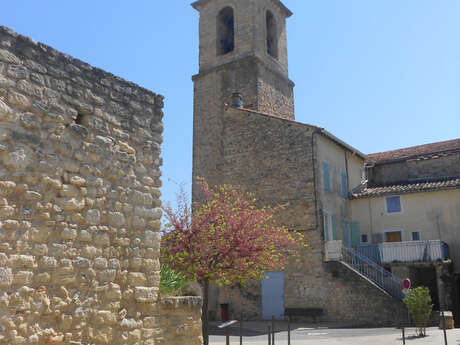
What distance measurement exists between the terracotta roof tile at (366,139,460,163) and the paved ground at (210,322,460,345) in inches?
439

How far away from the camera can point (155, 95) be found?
6.39 metres

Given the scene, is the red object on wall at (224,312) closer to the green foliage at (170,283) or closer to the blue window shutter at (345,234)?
the blue window shutter at (345,234)

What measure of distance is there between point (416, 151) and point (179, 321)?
20898 millimetres

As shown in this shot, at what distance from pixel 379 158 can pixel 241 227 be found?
1497 centimetres

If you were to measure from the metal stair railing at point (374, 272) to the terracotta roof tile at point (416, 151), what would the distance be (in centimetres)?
741

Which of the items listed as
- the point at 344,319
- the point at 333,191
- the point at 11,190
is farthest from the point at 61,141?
the point at 333,191

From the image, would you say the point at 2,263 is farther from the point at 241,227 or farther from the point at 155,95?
the point at 241,227

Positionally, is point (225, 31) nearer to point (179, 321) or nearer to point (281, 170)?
point (281, 170)

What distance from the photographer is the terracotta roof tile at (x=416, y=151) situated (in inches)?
904

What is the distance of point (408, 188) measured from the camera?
20.7 meters

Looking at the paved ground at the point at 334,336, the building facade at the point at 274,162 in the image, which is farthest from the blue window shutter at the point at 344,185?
the paved ground at the point at 334,336

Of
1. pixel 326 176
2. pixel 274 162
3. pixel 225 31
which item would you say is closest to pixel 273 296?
pixel 326 176

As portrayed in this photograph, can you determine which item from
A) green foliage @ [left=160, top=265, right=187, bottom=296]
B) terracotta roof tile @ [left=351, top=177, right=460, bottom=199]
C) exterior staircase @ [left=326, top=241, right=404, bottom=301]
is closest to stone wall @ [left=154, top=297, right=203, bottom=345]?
green foliage @ [left=160, top=265, right=187, bottom=296]

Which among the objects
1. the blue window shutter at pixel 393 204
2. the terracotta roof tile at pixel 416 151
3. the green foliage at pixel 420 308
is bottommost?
the green foliage at pixel 420 308
